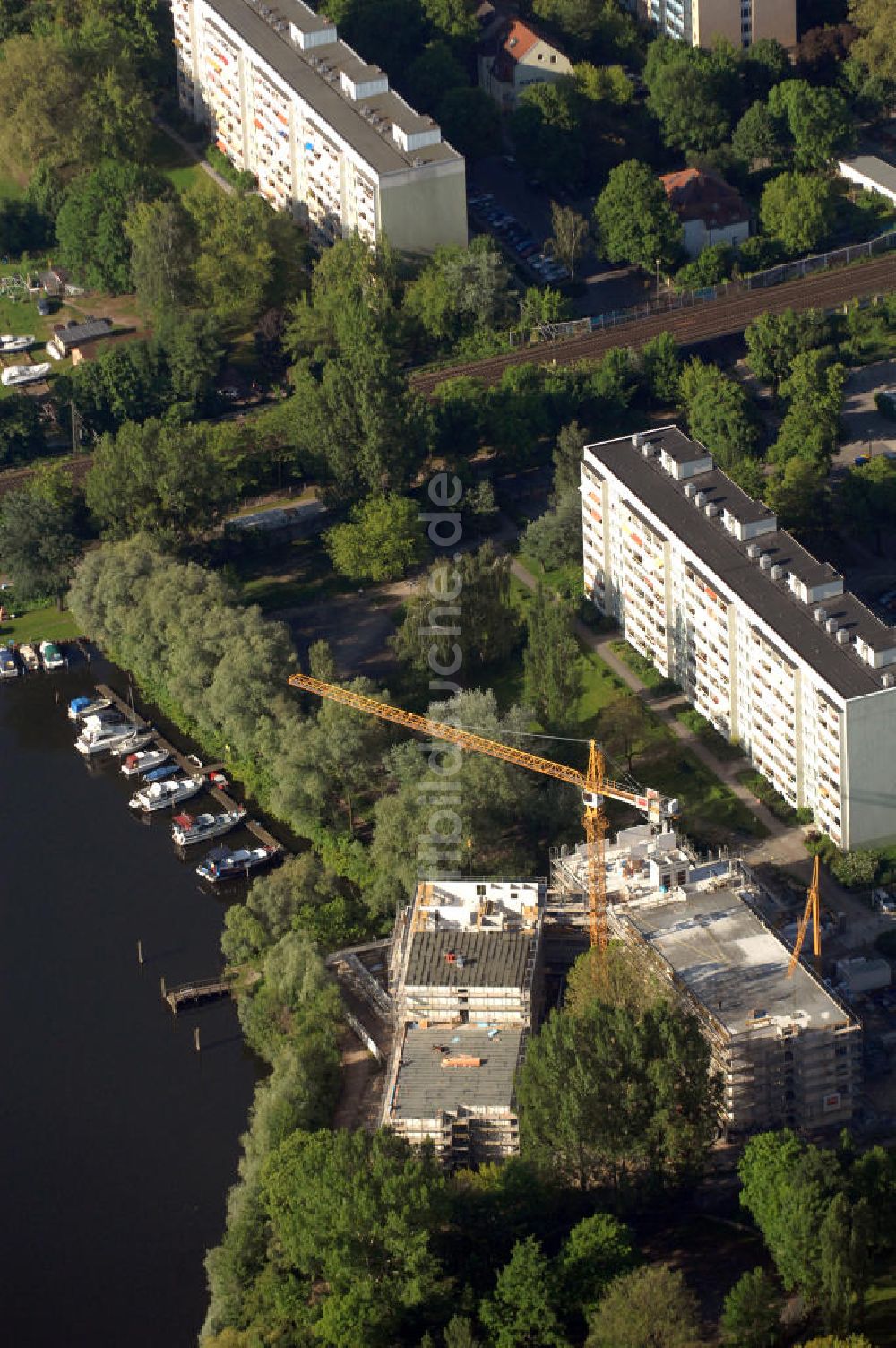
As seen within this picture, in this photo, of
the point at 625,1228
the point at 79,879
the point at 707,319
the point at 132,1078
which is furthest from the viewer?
the point at 707,319

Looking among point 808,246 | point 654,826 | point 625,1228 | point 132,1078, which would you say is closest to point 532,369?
point 808,246

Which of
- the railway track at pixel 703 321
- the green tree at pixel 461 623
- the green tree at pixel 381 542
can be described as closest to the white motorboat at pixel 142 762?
the green tree at pixel 461 623

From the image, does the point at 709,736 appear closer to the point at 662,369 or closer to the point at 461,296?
the point at 662,369

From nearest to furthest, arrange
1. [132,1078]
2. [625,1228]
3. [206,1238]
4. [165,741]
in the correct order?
[625,1228] < [206,1238] < [132,1078] < [165,741]

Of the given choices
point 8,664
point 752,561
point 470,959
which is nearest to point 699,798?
point 752,561

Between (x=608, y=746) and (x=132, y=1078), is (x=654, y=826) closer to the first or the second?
(x=608, y=746)

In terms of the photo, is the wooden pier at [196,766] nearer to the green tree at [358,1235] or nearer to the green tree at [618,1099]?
the green tree at [618,1099]
